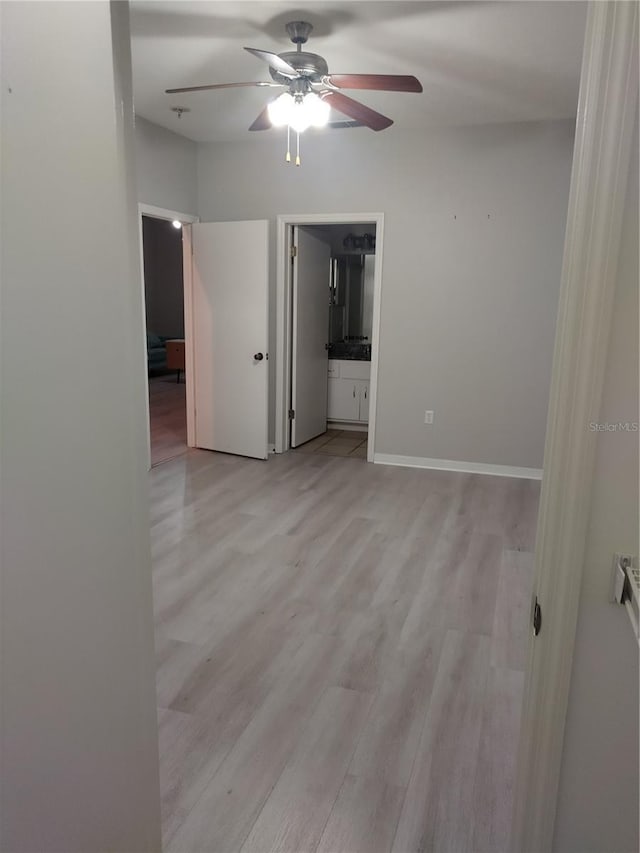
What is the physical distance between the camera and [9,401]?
2.72ft

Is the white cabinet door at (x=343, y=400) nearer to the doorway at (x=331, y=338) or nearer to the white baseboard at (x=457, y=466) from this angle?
the doorway at (x=331, y=338)

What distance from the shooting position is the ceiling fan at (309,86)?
279 centimetres

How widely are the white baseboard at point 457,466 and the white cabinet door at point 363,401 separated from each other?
1.25 meters

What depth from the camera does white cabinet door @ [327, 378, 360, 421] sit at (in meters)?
6.30

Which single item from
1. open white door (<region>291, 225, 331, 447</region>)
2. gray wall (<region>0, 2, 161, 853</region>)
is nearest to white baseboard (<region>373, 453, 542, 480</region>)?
open white door (<region>291, 225, 331, 447</region>)

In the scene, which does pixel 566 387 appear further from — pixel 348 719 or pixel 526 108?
pixel 526 108

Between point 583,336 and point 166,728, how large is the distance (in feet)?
5.84

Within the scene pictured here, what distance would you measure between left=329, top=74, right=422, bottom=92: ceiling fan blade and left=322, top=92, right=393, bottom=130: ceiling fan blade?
9cm

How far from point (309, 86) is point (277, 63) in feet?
0.98

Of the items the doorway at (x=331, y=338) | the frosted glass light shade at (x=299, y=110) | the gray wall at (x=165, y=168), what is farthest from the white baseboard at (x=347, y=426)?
the frosted glass light shade at (x=299, y=110)

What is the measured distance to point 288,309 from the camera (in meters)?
5.23

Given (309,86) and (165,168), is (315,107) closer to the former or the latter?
(309,86)

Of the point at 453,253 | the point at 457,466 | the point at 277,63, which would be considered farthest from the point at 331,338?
the point at 277,63

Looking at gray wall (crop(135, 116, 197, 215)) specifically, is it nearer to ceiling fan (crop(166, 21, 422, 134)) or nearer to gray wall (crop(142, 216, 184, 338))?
ceiling fan (crop(166, 21, 422, 134))
